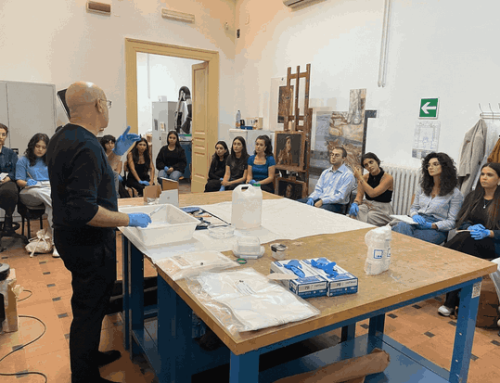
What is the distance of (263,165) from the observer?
4883mm

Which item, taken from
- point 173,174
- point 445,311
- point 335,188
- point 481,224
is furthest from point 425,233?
point 173,174

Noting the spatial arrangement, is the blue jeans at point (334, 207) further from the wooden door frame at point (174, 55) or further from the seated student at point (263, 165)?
the wooden door frame at point (174, 55)

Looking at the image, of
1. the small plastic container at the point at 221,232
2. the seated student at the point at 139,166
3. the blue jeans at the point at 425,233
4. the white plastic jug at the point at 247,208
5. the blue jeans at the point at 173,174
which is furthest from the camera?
the blue jeans at the point at 173,174

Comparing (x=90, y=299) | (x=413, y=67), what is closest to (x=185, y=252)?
(x=90, y=299)

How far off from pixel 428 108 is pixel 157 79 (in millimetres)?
6659

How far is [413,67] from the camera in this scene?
3.87m

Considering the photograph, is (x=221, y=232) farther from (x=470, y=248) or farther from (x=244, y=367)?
(x=470, y=248)

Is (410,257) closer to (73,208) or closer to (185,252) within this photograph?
(185,252)

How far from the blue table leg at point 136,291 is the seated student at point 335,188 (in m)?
2.20

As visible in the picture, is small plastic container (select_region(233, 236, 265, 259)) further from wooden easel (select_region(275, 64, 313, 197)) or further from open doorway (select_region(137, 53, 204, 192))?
open doorway (select_region(137, 53, 204, 192))

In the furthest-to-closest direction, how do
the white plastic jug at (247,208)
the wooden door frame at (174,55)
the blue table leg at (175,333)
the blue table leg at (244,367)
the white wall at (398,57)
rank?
the wooden door frame at (174,55) → the white wall at (398,57) → the white plastic jug at (247,208) → the blue table leg at (175,333) → the blue table leg at (244,367)

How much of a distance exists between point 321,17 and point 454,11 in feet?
5.81

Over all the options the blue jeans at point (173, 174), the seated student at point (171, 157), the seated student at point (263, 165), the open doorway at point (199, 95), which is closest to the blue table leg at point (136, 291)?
the seated student at point (263, 165)

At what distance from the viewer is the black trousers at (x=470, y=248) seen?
266 cm
